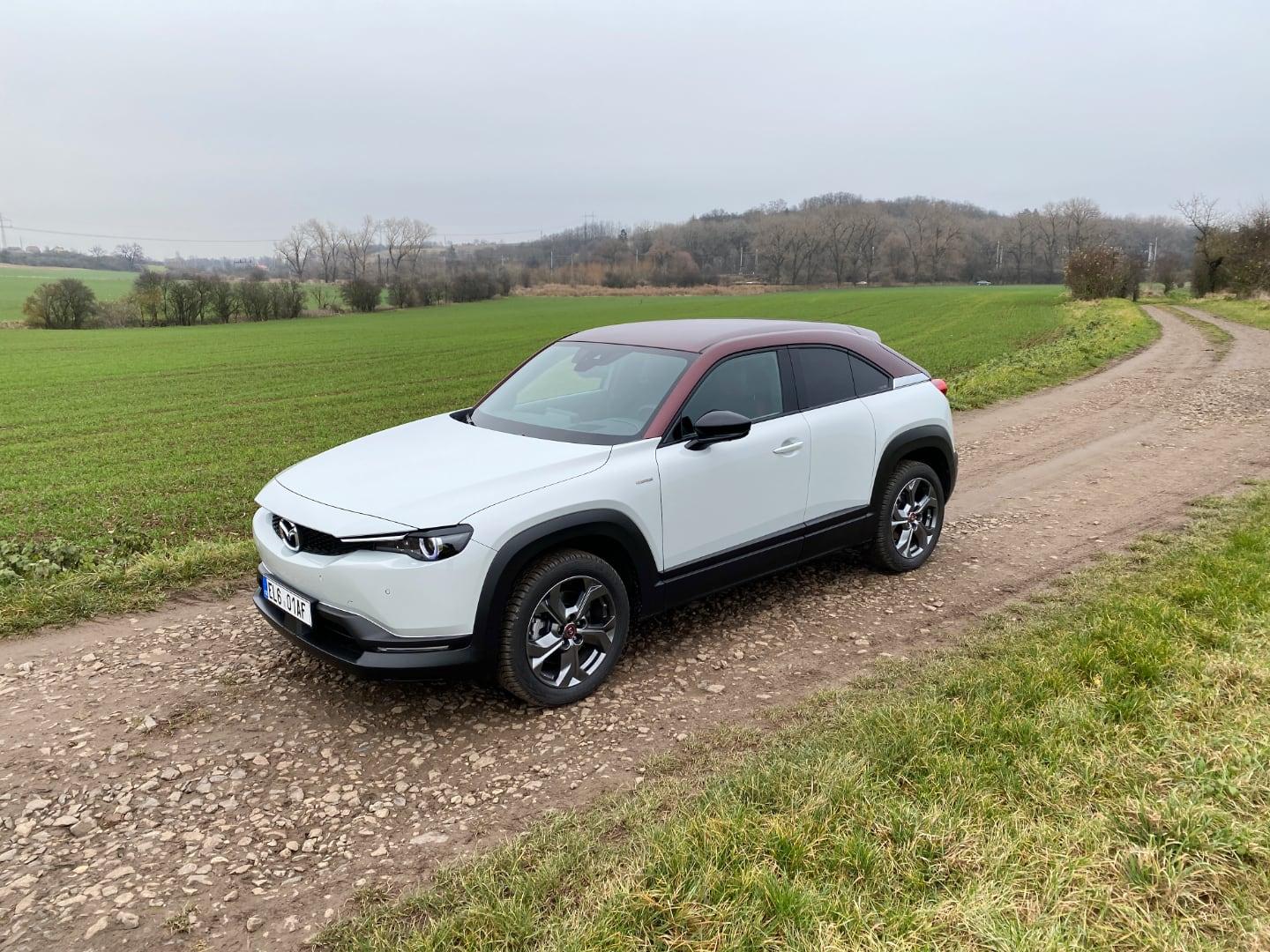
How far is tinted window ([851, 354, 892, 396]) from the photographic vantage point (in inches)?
216

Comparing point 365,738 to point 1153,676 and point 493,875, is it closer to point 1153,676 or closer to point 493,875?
point 493,875

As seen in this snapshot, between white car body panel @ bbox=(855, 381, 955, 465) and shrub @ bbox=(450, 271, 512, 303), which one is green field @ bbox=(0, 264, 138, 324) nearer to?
shrub @ bbox=(450, 271, 512, 303)

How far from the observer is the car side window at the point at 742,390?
4.55 m

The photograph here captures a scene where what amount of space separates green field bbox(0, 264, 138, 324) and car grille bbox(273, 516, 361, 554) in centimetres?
6707

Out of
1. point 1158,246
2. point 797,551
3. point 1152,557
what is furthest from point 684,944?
point 1158,246

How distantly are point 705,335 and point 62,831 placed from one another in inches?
154

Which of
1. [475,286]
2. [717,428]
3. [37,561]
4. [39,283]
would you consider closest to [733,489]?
[717,428]

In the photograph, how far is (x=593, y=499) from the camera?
3.97 meters

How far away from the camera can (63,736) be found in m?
3.89

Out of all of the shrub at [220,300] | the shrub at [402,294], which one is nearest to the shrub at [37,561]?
the shrub at [220,300]

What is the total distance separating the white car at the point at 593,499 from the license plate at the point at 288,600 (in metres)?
0.02

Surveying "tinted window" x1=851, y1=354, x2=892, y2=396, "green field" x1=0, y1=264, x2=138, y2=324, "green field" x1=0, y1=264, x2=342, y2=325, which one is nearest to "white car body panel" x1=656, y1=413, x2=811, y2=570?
"tinted window" x1=851, y1=354, x2=892, y2=396

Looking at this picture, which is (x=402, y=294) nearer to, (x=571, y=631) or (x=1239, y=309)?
(x=1239, y=309)

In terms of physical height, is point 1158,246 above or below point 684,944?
above
